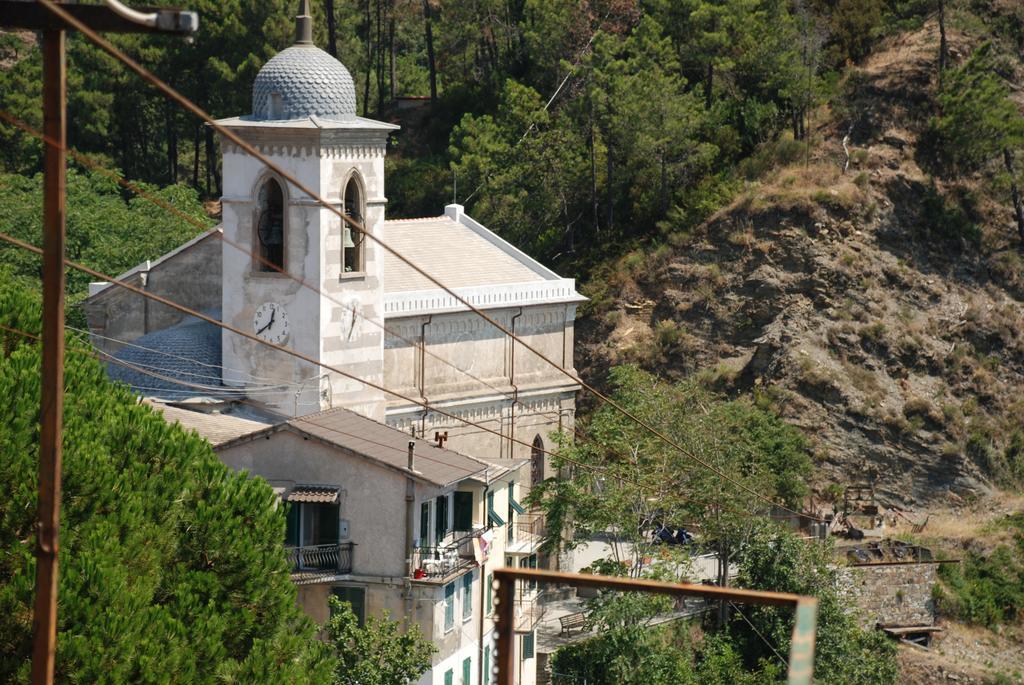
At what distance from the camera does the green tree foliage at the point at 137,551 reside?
30812mm

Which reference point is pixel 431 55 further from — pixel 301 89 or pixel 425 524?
pixel 425 524

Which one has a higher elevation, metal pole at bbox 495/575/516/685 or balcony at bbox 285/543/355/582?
metal pole at bbox 495/575/516/685

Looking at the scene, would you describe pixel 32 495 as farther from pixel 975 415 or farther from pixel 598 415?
pixel 975 415

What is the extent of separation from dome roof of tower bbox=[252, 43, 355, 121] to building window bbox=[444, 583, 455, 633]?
12.4 m

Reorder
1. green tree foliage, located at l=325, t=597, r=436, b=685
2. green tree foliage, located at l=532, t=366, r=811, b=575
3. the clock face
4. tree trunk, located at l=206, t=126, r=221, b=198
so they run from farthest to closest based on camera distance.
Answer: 1. tree trunk, located at l=206, t=126, r=221, b=198
2. green tree foliage, located at l=532, t=366, r=811, b=575
3. the clock face
4. green tree foliage, located at l=325, t=597, r=436, b=685

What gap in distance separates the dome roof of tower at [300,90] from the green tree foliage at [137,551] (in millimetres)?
13978

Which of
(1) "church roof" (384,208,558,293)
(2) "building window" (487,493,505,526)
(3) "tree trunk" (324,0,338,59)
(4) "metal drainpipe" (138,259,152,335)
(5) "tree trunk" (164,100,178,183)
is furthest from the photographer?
(5) "tree trunk" (164,100,178,183)

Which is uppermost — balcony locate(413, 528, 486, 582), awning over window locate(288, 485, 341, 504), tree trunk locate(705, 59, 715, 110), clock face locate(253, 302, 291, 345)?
tree trunk locate(705, 59, 715, 110)

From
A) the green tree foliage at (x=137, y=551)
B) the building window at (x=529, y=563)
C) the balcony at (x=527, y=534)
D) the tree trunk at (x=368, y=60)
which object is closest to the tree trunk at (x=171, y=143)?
the tree trunk at (x=368, y=60)

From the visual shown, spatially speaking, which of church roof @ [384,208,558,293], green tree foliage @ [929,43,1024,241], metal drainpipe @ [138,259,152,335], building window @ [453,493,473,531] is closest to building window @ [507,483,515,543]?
building window @ [453,493,473,531]

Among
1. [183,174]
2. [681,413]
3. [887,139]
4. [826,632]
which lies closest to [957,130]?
[887,139]

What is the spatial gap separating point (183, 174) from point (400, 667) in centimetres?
5586

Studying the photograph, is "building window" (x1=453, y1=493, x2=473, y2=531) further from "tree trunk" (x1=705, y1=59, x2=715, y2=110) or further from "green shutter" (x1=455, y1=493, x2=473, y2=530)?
"tree trunk" (x1=705, y1=59, x2=715, y2=110)

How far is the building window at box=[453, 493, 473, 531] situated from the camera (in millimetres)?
46219
